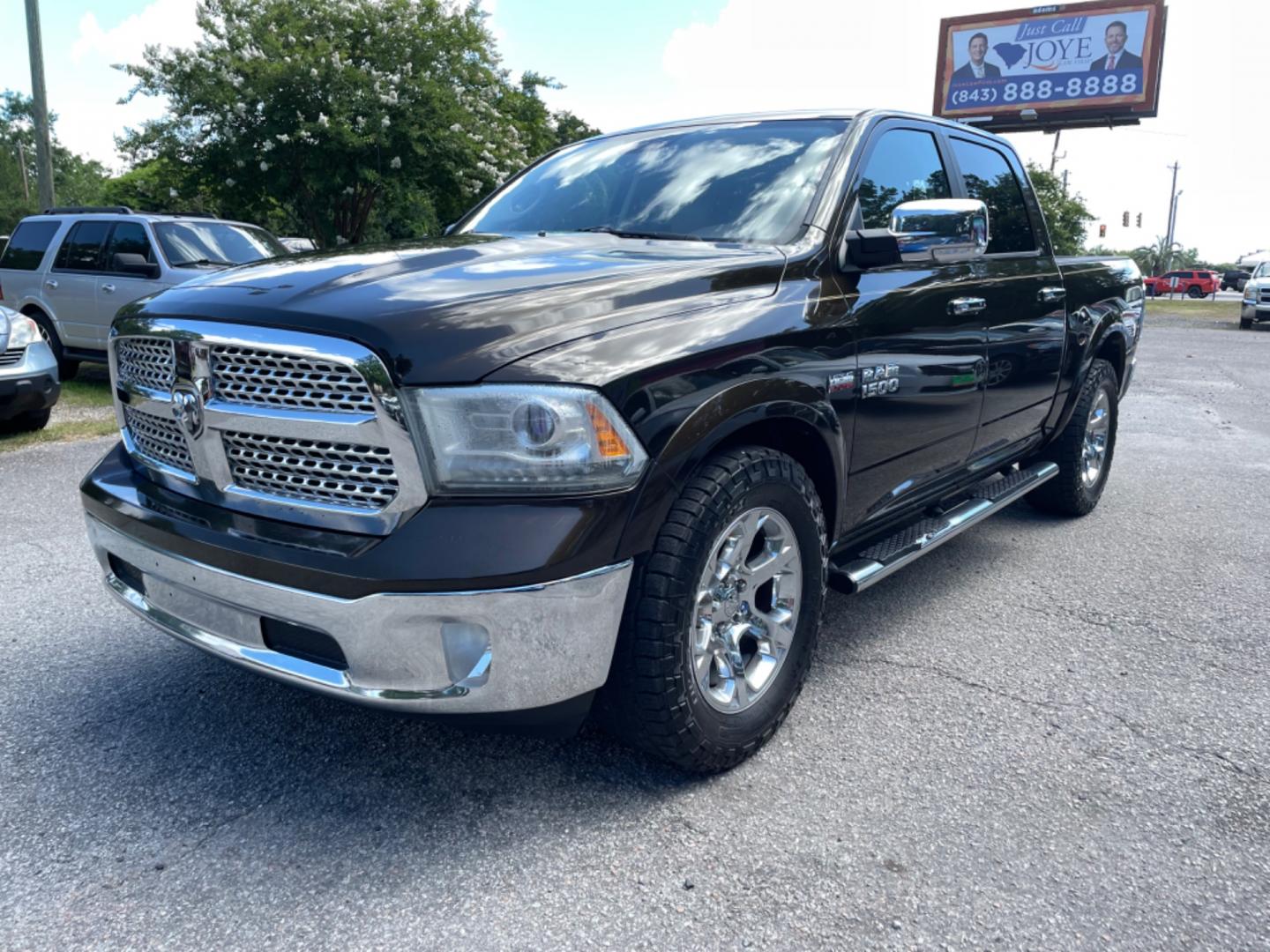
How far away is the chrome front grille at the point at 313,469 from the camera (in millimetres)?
2213

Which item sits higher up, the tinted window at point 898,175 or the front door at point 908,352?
the tinted window at point 898,175

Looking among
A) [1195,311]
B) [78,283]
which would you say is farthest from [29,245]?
[1195,311]

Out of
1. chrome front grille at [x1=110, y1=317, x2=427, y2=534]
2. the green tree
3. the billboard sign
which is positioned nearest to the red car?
the green tree

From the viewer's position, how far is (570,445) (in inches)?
86.2

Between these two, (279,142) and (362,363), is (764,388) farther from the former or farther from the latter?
(279,142)

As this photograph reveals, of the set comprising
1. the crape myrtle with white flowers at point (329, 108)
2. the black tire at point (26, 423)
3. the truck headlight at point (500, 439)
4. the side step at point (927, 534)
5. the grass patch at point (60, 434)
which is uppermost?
the crape myrtle with white flowers at point (329, 108)

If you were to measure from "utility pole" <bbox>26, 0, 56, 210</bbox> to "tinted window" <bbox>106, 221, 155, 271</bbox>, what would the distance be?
264 inches

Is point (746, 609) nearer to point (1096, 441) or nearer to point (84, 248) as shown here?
point (1096, 441)

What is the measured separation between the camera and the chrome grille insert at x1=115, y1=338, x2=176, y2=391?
254cm

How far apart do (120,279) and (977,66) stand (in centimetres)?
3636

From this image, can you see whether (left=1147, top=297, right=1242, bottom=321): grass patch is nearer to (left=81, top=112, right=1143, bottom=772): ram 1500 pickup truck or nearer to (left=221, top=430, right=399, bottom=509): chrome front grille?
(left=81, top=112, right=1143, bottom=772): ram 1500 pickup truck

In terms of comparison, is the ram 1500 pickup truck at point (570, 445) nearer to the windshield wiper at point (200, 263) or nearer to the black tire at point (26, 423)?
the black tire at point (26, 423)

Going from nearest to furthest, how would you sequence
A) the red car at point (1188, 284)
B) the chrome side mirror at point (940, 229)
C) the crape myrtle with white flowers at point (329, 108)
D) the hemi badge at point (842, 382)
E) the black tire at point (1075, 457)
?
the hemi badge at point (842, 382)
the chrome side mirror at point (940, 229)
the black tire at point (1075, 457)
the crape myrtle with white flowers at point (329, 108)
the red car at point (1188, 284)

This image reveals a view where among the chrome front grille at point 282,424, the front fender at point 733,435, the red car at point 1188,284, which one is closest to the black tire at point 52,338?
the chrome front grille at point 282,424
